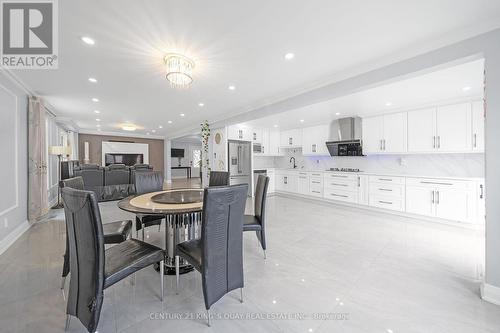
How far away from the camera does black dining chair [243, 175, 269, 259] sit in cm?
235

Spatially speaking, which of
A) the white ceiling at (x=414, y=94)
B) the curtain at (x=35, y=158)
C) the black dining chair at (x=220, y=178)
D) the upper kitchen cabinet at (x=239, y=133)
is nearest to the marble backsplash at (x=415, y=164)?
the white ceiling at (x=414, y=94)

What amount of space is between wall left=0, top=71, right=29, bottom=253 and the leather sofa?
2.01m

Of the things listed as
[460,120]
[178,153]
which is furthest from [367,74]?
[178,153]

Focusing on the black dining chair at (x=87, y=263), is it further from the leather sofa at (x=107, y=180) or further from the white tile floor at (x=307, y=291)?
the leather sofa at (x=107, y=180)

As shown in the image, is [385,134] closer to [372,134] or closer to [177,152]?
[372,134]

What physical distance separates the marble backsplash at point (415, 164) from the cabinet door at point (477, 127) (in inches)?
15.9

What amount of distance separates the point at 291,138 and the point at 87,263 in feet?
20.4

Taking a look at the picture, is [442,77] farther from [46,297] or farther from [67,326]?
[46,297]

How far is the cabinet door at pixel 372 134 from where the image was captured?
15.6 ft

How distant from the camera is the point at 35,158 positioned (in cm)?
362

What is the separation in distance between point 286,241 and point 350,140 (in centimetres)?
346

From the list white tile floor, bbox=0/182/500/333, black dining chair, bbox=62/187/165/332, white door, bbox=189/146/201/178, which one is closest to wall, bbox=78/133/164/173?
white door, bbox=189/146/201/178

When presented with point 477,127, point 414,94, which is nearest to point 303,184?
point 414,94

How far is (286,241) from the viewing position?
291 cm
